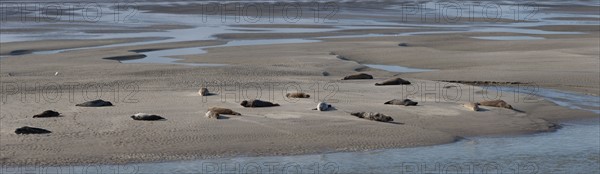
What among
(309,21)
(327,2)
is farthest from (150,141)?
(327,2)

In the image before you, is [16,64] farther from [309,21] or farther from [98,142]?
[309,21]

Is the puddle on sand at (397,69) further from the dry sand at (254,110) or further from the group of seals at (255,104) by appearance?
the group of seals at (255,104)

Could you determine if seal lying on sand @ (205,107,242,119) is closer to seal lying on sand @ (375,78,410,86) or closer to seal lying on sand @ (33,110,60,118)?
seal lying on sand @ (33,110,60,118)

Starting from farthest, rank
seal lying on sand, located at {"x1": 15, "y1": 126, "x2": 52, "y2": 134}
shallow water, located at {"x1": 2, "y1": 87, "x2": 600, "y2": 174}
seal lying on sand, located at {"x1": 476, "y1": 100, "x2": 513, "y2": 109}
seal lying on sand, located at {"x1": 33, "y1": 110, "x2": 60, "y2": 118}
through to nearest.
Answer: seal lying on sand, located at {"x1": 476, "y1": 100, "x2": 513, "y2": 109} < seal lying on sand, located at {"x1": 33, "y1": 110, "x2": 60, "y2": 118} < seal lying on sand, located at {"x1": 15, "y1": 126, "x2": 52, "y2": 134} < shallow water, located at {"x1": 2, "y1": 87, "x2": 600, "y2": 174}

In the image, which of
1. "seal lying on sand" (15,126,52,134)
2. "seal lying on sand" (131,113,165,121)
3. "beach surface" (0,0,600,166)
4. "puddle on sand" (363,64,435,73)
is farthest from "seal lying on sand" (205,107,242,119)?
"puddle on sand" (363,64,435,73)

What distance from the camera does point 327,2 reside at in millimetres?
50906

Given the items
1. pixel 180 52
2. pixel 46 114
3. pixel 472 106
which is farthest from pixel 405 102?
pixel 180 52

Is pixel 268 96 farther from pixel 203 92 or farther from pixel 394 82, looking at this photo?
pixel 394 82

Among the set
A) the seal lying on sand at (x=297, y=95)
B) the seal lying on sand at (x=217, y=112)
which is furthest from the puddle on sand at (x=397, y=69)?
the seal lying on sand at (x=217, y=112)

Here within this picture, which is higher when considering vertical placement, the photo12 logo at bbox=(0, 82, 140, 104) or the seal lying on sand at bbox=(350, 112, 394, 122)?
the photo12 logo at bbox=(0, 82, 140, 104)

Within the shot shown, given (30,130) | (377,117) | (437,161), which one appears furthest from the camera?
(377,117)

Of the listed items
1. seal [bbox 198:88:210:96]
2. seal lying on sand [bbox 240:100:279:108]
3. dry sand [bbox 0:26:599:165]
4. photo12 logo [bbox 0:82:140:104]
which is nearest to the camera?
dry sand [bbox 0:26:599:165]

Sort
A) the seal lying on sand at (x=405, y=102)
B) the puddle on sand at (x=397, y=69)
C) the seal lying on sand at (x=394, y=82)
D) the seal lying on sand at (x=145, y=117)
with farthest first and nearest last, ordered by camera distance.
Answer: the puddle on sand at (x=397, y=69) → the seal lying on sand at (x=394, y=82) → the seal lying on sand at (x=405, y=102) → the seal lying on sand at (x=145, y=117)

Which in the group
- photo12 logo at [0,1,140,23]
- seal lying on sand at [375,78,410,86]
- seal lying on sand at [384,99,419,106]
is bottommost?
seal lying on sand at [384,99,419,106]
